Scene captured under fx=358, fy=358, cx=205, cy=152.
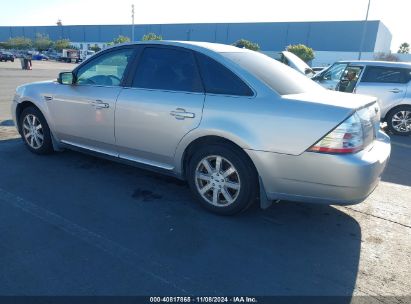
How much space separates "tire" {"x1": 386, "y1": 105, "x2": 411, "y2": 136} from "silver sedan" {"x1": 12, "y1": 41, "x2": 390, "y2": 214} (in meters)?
5.23

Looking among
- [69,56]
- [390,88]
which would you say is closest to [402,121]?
[390,88]

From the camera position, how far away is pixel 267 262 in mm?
2910

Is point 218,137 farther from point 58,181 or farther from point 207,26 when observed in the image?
point 207,26

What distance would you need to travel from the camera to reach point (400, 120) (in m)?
8.45

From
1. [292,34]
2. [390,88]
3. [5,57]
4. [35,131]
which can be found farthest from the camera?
[292,34]

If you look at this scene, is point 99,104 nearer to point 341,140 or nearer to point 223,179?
point 223,179

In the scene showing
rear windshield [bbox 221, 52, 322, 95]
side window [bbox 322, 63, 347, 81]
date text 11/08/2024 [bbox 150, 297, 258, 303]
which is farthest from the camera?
side window [bbox 322, 63, 347, 81]

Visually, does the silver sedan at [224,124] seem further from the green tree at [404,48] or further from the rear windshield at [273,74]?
the green tree at [404,48]

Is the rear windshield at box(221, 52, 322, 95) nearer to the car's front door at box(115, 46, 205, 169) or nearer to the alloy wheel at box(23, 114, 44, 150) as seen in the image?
the car's front door at box(115, 46, 205, 169)

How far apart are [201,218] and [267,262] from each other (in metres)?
0.91

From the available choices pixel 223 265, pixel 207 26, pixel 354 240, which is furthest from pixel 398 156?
pixel 207 26

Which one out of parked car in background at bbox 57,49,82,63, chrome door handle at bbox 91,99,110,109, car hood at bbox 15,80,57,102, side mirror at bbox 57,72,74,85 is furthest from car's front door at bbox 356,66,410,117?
parked car in background at bbox 57,49,82,63

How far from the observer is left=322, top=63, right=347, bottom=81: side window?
9062mm

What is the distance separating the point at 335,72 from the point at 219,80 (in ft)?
21.7
